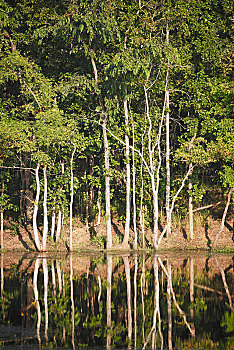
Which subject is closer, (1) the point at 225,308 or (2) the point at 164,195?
(1) the point at 225,308

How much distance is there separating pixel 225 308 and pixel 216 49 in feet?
56.4

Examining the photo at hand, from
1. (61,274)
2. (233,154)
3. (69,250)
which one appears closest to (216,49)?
(233,154)

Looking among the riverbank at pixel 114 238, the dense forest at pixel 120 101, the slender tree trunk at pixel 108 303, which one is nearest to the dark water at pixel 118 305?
the slender tree trunk at pixel 108 303

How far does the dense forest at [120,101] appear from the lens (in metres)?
23.5

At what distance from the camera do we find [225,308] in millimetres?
10602

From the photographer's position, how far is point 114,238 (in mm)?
25922

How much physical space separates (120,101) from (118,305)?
1634 centimetres

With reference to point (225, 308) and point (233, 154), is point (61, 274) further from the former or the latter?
point (233, 154)

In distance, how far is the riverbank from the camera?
25017mm

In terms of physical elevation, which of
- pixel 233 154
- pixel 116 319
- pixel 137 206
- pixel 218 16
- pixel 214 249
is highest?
pixel 218 16

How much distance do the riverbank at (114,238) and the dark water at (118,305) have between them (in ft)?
19.3

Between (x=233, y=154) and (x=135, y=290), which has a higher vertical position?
(x=233, y=154)

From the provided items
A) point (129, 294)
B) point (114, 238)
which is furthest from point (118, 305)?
point (114, 238)

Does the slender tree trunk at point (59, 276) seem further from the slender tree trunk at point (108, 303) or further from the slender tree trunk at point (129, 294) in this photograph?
the slender tree trunk at point (129, 294)
